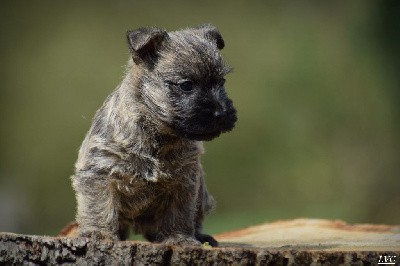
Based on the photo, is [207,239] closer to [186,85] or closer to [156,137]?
[156,137]

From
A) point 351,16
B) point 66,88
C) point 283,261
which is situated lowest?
point 283,261

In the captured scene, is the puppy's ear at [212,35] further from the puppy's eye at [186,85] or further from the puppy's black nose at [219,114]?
the puppy's black nose at [219,114]

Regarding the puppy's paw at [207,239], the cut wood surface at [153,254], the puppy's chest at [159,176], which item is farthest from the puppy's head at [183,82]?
the puppy's paw at [207,239]

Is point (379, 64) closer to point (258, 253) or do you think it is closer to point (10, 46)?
point (10, 46)

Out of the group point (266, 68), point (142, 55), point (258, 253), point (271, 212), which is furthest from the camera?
point (266, 68)

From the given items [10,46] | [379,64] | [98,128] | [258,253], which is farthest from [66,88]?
[258,253]

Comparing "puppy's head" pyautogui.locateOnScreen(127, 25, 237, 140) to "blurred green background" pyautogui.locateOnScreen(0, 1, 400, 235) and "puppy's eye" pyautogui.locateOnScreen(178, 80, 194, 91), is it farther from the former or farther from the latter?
"blurred green background" pyautogui.locateOnScreen(0, 1, 400, 235)

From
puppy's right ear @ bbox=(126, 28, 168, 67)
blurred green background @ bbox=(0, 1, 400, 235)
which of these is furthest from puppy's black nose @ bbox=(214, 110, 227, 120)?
blurred green background @ bbox=(0, 1, 400, 235)

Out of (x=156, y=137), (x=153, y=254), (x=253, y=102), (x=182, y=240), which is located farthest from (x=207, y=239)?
(x=253, y=102)
